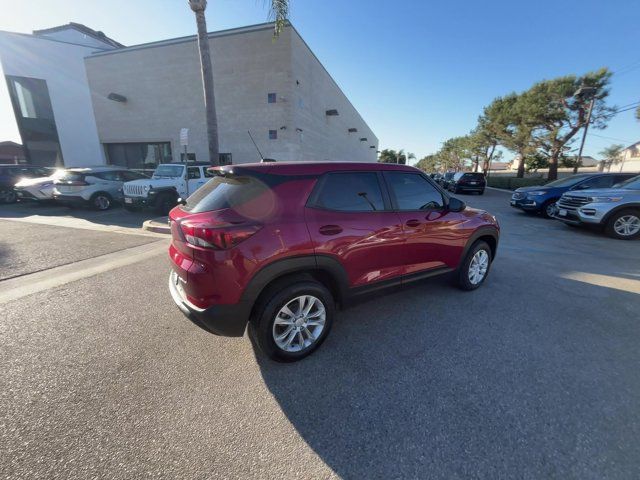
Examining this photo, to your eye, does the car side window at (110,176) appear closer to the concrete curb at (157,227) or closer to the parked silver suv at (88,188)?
the parked silver suv at (88,188)

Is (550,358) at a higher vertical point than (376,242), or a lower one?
lower

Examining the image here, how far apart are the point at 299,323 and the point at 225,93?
62.4 ft

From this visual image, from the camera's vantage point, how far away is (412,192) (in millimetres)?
3102

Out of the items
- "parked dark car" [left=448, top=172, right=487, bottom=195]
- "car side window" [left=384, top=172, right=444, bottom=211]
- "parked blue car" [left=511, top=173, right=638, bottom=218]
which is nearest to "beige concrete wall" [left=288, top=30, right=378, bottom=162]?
"parked dark car" [left=448, top=172, right=487, bottom=195]

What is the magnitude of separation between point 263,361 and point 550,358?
2.64 meters

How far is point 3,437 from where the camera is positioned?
5.55ft

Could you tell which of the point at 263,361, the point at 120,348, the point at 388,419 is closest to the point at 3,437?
the point at 120,348

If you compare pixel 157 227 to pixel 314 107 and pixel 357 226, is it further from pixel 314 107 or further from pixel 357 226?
pixel 314 107

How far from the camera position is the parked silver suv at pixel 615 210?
6.65 meters

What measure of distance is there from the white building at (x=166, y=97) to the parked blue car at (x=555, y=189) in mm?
12242

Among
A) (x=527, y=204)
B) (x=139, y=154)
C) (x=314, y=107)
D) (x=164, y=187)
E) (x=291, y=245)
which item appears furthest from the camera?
(x=314, y=107)

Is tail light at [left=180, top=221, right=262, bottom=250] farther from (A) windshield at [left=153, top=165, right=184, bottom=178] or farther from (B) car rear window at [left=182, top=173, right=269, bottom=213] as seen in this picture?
(A) windshield at [left=153, top=165, right=184, bottom=178]

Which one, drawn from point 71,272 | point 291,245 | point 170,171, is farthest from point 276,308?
point 170,171

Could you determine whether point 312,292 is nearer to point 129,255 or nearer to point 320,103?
point 129,255
